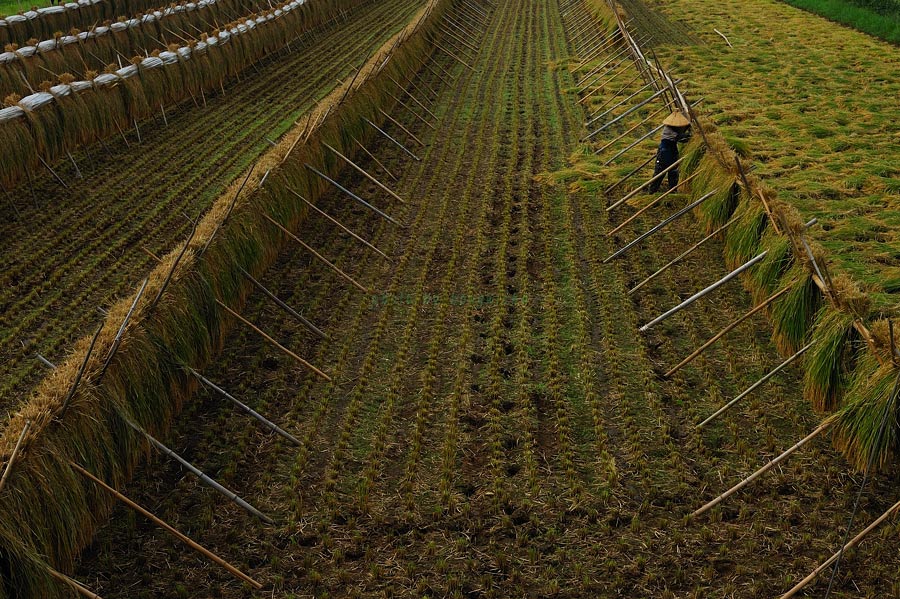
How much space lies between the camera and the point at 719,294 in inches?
353

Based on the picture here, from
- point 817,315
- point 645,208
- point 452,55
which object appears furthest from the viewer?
point 452,55

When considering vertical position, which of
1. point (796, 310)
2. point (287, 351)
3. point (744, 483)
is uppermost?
point (287, 351)

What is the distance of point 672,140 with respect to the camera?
36.7ft

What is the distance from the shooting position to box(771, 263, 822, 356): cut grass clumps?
7.28 m

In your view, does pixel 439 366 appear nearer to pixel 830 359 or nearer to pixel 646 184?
pixel 830 359

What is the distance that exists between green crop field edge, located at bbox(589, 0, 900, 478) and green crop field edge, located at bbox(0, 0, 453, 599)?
5267 mm

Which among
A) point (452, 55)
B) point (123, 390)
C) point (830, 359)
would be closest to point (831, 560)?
point (830, 359)

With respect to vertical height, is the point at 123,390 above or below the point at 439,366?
above

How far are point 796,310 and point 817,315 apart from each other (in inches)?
13.0

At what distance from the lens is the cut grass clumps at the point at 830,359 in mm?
6582

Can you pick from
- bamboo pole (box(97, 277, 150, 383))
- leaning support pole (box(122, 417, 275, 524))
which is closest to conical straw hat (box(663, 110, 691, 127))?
bamboo pole (box(97, 277, 150, 383))

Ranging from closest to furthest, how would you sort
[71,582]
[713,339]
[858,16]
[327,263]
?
1. [71,582]
2. [713,339]
3. [327,263]
4. [858,16]

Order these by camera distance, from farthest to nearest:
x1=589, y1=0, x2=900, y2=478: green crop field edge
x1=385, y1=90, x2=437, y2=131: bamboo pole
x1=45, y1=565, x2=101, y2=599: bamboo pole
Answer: x1=385, y1=90, x2=437, y2=131: bamboo pole < x1=589, y1=0, x2=900, y2=478: green crop field edge < x1=45, y1=565, x2=101, y2=599: bamboo pole

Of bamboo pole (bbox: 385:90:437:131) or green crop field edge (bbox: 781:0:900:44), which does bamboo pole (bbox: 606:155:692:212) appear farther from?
green crop field edge (bbox: 781:0:900:44)
